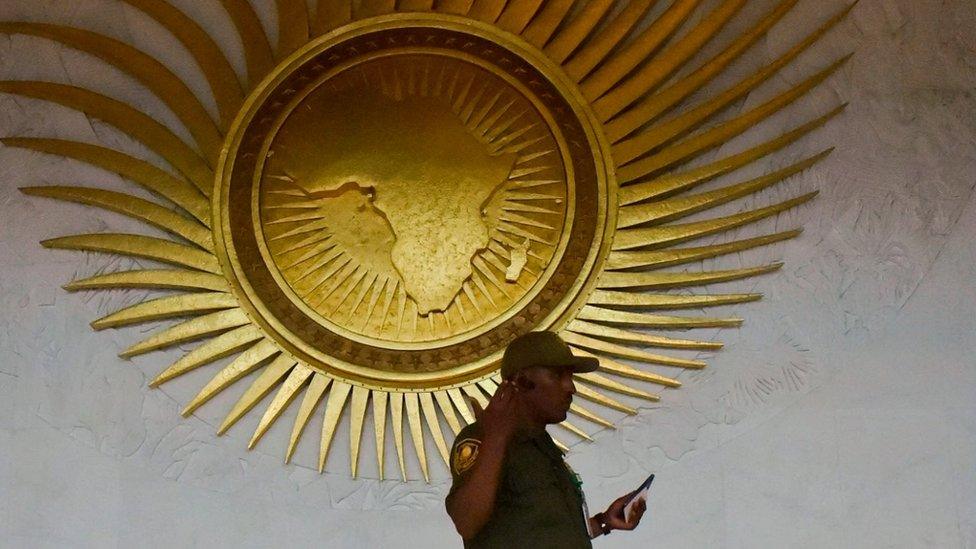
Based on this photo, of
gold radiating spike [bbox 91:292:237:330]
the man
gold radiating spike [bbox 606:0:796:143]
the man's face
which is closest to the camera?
the man

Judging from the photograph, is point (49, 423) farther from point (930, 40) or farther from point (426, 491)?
point (930, 40)

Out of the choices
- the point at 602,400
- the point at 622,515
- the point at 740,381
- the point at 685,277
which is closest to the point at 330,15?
the point at 685,277

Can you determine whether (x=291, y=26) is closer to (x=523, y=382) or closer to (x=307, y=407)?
(x=307, y=407)

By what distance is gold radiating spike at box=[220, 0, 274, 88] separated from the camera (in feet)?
17.0

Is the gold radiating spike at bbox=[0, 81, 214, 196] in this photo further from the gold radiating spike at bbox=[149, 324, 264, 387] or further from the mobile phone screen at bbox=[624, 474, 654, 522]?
the mobile phone screen at bbox=[624, 474, 654, 522]

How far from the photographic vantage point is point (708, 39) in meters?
5.20

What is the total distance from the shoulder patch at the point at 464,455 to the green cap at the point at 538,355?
15 cm

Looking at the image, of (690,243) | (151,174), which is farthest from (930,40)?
(151,174)

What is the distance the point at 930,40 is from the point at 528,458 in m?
2.91

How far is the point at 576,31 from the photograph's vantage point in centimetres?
522

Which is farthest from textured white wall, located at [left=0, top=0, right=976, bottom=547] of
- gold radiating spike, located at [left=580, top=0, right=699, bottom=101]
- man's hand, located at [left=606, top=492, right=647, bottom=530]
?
man's hand, located at [left=606, top=492, right=647, bottom=530]

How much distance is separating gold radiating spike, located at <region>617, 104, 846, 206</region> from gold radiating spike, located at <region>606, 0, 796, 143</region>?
20cm

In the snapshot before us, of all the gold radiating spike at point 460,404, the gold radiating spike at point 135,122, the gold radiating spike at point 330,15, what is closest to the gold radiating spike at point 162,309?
the gold radiating spike at point 135,122

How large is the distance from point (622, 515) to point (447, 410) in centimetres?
207
